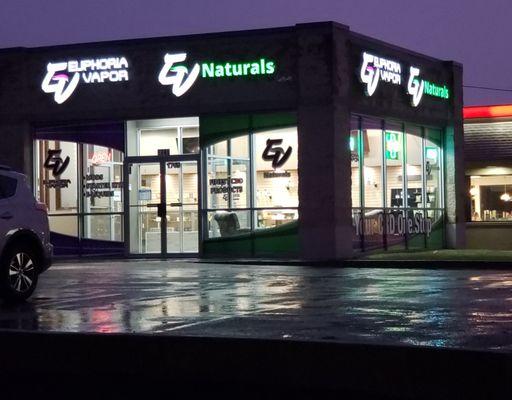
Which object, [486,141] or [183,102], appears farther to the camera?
[486,141]

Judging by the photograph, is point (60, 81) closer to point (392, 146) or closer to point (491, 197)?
point (392, 146)

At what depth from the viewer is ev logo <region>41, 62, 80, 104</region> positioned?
2550 cm

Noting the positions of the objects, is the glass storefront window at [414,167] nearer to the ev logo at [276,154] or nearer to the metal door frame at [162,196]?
the ev logo at [276,154]

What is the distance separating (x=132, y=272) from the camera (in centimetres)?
1872

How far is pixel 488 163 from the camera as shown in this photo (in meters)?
35.9

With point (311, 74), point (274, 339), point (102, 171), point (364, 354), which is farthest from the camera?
point (102, 171)

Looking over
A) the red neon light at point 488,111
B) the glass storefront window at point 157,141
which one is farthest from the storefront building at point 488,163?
the glass storefront window at point 157,141

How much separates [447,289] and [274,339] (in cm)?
676

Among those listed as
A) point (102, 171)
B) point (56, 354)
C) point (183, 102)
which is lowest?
point (56, 354)

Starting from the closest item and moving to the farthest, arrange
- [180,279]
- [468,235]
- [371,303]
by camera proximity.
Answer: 1. [371,303]
2. [180,279]
3. [468,235]

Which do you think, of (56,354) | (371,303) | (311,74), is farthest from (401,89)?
(56,354)

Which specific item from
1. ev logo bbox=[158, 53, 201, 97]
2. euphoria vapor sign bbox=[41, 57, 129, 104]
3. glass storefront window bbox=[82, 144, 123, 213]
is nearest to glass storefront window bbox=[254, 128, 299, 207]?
ev logo bbox=[158, 53, 201, 97]

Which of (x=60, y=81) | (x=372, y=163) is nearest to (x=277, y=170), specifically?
(x=372, y=163)

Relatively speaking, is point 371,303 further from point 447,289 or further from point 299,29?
point 299,29
